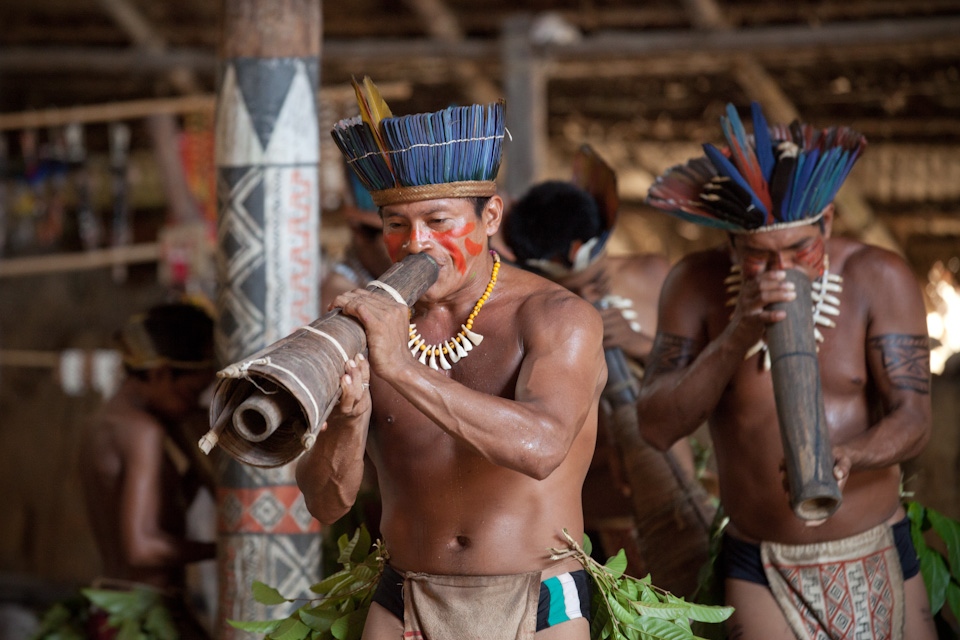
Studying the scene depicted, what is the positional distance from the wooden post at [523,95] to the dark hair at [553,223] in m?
2.75

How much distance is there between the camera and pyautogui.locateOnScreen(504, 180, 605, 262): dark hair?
4336 mm

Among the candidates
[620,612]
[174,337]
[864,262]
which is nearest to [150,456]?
[174,337]

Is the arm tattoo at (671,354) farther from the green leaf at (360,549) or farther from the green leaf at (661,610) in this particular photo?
the green leaf at (360,549)

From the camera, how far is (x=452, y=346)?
2.63 m

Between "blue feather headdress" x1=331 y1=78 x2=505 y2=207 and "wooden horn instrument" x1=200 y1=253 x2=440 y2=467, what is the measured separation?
1.42ft

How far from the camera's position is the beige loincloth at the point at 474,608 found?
2463 millimetres

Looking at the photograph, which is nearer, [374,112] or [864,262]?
[374,112]

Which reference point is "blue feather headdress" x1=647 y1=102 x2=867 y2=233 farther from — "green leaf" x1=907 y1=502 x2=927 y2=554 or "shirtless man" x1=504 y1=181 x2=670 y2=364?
"green leaf" x1=907 y1=502 x2=927 y2=554

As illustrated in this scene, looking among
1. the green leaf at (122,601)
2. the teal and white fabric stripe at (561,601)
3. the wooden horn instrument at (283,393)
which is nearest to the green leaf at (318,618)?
the teal and white fabric stripe at (561,601)

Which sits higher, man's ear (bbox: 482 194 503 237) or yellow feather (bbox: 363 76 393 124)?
yellow feather (bbox: 363 76 393 124)

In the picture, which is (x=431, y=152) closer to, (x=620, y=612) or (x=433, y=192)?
(x=433, y=192)

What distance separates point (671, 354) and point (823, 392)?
0.47 metres

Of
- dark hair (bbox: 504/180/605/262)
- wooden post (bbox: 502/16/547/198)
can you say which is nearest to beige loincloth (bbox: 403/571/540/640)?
dark hair (bbox: 504/180/605/262)

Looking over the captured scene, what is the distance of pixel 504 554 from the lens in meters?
2.49
